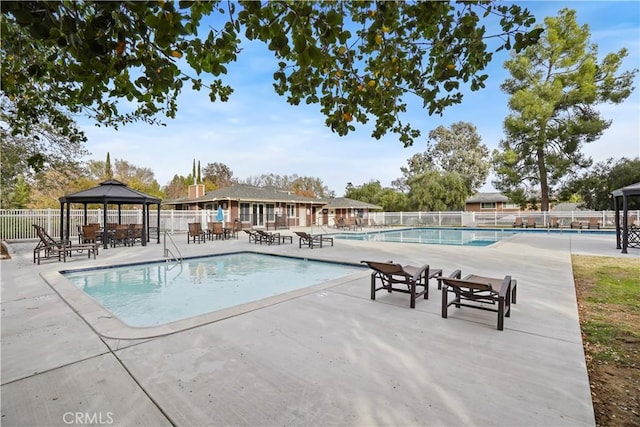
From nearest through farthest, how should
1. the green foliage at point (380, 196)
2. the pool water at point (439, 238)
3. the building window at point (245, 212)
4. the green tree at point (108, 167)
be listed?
the pool water at point (439, 238)
the building window at point (245, 212)
the green tree at point (108, 167)
the green foliage at point (380, 196)

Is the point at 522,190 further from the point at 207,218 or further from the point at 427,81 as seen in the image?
the point at 427,81

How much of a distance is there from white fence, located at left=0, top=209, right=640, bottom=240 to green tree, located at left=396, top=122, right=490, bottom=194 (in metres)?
14.2

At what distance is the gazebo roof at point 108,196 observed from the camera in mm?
11859

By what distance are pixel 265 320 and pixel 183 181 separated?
157 feet

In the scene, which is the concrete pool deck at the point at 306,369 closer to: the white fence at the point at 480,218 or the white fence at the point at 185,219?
the white fence at the point at 185,219

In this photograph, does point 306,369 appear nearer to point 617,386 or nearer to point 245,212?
point 617,386

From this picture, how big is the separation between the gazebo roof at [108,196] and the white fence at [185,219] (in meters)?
1.52

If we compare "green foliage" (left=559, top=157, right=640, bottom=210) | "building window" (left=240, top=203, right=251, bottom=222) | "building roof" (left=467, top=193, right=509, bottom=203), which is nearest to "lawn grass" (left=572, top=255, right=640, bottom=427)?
"building window" (left=240, top=203, right=251, bottom=222)

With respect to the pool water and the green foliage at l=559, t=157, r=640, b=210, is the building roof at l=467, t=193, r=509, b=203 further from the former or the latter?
the pool water

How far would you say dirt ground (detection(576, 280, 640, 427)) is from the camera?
2.16m

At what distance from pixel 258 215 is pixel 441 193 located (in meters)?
21.0

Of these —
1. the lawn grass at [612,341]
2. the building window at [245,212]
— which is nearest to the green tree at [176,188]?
the building window at [245,212]

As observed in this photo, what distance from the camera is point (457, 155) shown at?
45.5 m

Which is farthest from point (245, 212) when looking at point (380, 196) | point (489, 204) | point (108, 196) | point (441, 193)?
point (489, 204)
